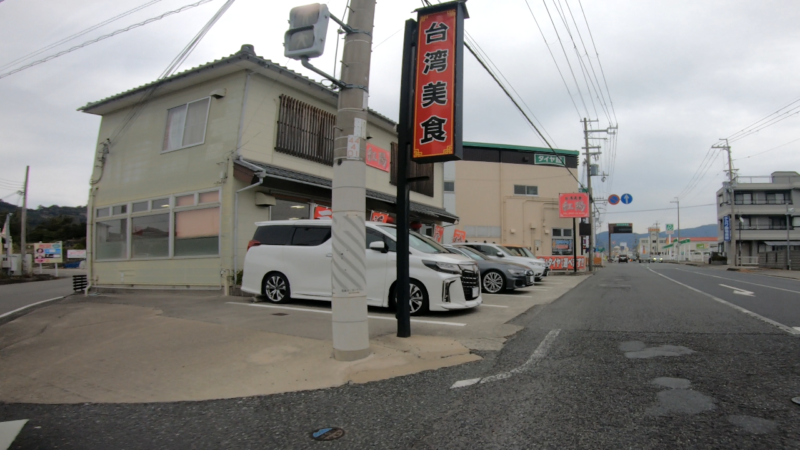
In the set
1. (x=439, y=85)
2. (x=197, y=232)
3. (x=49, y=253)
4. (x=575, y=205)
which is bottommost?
(x=49, y=253)

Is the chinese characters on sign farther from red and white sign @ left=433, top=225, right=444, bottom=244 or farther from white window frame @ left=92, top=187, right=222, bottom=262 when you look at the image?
white window frame @ left=92, top=187, right=222, bottom=262

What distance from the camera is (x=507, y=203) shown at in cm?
3400

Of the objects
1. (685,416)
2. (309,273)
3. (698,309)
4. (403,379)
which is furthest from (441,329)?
(698,309)

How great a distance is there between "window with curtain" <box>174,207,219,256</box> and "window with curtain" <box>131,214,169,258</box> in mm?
519

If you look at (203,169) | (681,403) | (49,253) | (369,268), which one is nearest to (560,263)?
(203,169)

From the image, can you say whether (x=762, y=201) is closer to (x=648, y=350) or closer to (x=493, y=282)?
(x=493, y=282)

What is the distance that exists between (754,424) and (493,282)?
8780 mm

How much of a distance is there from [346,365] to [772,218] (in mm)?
66592

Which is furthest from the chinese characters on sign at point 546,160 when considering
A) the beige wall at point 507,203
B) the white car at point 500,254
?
the white car at point 500,254

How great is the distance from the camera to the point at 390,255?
24.7 ft

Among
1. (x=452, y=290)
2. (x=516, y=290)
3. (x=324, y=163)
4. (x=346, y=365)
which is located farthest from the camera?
(x=324, y=163)

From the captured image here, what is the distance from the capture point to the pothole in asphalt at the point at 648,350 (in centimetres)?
469

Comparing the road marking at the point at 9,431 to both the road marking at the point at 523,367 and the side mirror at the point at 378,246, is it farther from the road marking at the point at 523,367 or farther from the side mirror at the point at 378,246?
the side mirror at the point at 378,246

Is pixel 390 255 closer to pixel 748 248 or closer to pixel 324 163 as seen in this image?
pixel 324 163
